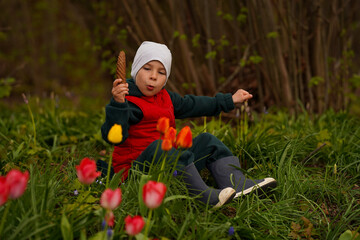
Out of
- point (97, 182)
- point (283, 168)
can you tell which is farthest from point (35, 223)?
point (283, 168)

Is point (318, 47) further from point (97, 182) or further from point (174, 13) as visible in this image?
point (97, 182)

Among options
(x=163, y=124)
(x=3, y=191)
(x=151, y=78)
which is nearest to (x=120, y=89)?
(x=151, y=78)

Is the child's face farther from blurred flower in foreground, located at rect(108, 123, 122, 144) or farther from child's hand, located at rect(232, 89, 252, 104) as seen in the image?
blurred flower in foreground, located at rect(108, 123, 122, 144)

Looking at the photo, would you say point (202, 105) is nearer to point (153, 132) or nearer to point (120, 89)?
point (153, 132)

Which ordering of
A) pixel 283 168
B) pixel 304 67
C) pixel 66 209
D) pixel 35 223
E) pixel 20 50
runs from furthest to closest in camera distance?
pixel 20 50
pixel 304 67
pixel 283 168
pixel 66 209
pixel 35 223

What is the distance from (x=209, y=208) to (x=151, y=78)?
80 cm

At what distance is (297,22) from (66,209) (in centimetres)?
338

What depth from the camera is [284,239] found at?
1792 millimetres

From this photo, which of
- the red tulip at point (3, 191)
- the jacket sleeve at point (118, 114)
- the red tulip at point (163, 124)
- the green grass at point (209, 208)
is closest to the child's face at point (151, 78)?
the jacket sleeve at point (118, 114)

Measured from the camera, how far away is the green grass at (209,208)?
150cm

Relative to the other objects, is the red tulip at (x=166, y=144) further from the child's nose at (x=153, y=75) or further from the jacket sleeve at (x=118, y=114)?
the child's nose at (x=153, y=75)

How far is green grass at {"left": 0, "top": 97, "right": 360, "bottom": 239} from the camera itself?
1503mm

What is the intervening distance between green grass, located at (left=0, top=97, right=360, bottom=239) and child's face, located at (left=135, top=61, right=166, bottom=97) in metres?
0.51

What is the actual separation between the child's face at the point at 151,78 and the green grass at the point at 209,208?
0.51m
